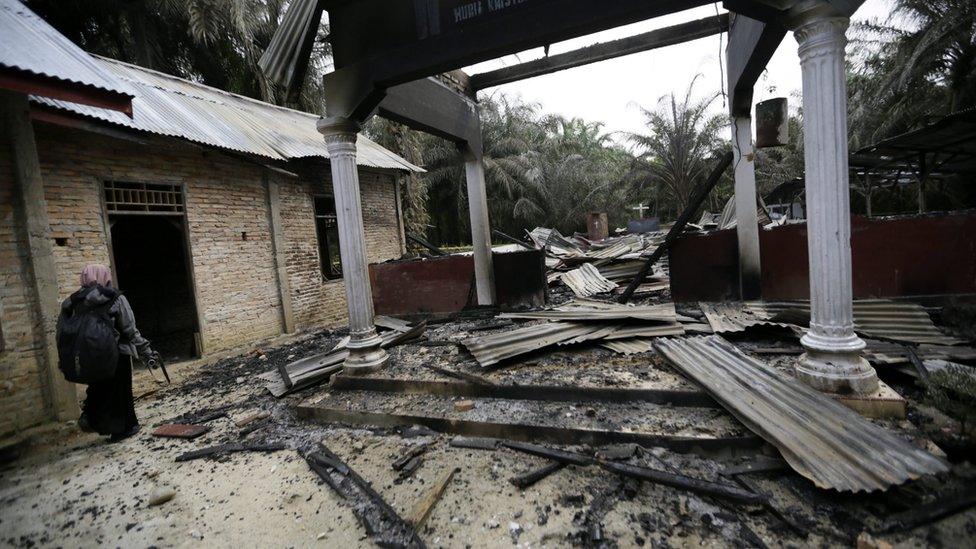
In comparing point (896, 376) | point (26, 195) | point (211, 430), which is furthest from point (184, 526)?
point (896, 376)

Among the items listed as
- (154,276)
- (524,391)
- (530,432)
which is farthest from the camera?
(154,276)

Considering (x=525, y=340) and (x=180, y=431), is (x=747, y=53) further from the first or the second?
(x=180, y=431)

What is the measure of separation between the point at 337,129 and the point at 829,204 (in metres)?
4.78

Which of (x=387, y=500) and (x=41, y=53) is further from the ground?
(x=41, y=53)

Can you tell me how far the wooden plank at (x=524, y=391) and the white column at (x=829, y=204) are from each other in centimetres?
91

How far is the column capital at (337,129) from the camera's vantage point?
15.5ft

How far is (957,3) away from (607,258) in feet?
41.5

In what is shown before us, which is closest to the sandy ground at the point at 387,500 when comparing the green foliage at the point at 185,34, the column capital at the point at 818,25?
the column capital at the point at 818,25

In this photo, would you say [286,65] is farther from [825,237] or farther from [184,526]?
[825,237]

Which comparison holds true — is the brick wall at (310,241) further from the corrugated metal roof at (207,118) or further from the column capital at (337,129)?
the column capital at (337,129)

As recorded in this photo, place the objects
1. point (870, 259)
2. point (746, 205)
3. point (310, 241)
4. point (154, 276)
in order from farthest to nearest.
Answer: point (154, 276)
point (310, 241)
point (746, 205)
point (870, 259)

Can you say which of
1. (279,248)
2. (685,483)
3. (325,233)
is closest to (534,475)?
(685,483)

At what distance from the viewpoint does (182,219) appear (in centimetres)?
727

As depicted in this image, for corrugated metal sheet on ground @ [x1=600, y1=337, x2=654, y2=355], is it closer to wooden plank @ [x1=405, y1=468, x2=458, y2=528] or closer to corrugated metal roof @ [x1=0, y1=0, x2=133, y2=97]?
wooden plank @ [x1=405, y1=468, x2=458, y2=528]
